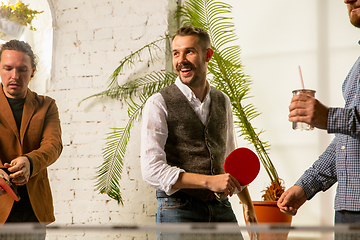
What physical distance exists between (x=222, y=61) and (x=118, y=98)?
0.85 meters

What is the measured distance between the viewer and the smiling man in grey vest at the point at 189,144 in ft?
4.68

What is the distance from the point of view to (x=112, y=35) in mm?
2871

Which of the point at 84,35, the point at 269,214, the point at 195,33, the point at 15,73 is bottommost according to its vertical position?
the point at 269,214

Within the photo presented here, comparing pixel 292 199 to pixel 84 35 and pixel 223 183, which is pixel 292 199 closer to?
pixel 223 183

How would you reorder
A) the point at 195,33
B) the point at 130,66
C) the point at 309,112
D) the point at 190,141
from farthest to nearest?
the point at 130,66 < the point at 195,33 < the point at 190,141 < the point at 309,112

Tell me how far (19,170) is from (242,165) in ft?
3.61

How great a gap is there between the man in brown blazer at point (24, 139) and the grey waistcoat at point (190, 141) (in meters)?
0.79

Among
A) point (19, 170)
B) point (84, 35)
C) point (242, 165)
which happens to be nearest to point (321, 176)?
point (242, 165)

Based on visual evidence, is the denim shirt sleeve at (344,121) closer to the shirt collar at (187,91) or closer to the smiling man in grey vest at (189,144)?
the smiling man in grey vest at (189,144)

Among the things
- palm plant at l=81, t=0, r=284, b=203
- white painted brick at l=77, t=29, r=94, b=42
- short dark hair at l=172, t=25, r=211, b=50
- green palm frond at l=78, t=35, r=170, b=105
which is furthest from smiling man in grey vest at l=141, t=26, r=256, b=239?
white painted brick at l=77, t=29, r=94, b=42

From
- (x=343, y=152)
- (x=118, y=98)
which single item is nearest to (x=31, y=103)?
(x=118, y=98)

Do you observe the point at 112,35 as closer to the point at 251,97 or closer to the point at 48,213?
the point at 251,97

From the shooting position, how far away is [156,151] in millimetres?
1470

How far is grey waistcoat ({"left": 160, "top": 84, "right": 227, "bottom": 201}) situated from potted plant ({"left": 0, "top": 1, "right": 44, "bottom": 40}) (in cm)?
170
